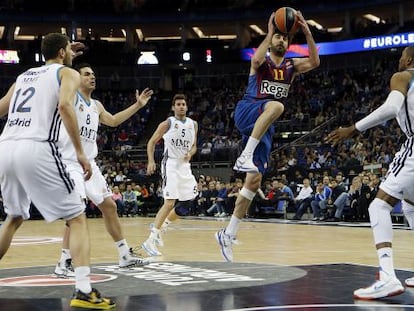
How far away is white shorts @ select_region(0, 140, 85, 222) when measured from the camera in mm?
4570

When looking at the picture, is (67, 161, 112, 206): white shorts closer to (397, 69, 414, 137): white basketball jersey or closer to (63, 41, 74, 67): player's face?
(63, 41, 74, 67): player's face

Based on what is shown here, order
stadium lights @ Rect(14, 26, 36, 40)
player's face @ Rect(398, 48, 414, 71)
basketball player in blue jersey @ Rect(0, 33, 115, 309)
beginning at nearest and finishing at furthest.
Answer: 1. basketball player in blue jersey @ Rect(0, 33, 115, 309)
2. player's face @ Rect(398, 48, 414, 71)
3. stadium lights @ Rect(14, 26, 36, 40)

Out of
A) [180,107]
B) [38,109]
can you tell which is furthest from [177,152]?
[38,109]

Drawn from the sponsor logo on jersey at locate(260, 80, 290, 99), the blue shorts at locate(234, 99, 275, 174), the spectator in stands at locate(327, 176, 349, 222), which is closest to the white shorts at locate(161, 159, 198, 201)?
the blue shorts at locate(234, 99, 275, 174)

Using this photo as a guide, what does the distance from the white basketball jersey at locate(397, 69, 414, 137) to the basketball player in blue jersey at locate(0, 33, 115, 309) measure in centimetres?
232

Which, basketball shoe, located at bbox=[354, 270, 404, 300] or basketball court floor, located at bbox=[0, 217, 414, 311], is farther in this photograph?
basketball shoe, located at bbox=[354, 270, 404, 300]

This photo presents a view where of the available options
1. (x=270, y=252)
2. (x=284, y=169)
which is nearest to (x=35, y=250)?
(x=270, y=252)

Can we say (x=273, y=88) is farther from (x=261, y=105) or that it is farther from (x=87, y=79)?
(x=87, y=79)

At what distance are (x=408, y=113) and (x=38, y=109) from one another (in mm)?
2649

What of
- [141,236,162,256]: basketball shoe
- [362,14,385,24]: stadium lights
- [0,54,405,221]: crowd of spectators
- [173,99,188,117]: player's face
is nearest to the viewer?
[141,236,162,256]: basketball shoe

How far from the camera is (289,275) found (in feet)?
19.8

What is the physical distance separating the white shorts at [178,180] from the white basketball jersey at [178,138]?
11cm

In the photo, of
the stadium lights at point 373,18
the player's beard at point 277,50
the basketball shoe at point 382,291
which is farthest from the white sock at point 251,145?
the stadium lights at point 373,18

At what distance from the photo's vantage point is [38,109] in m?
4.68
